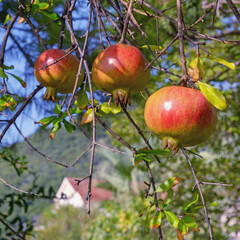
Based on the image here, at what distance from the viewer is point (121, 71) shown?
54 cm

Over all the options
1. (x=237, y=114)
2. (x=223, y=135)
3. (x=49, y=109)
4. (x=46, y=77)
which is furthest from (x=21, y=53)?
(x=223, y=135)

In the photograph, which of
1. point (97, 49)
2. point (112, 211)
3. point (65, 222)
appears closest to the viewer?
point (97, 49)

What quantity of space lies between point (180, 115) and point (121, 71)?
12cm

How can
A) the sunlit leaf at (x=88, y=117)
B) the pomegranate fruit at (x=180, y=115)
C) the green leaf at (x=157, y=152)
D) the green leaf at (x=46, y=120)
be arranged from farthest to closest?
the green leaf at (x=46, y=120)
the sunlit leaf at (x=88, y=117)
the green leaf at (x=157, y=152)
the pomegranate fruit at (x=180, y=115)

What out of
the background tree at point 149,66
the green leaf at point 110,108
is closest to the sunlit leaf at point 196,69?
the background tree at point 149,66

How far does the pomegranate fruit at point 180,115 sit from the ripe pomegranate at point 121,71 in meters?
0.06

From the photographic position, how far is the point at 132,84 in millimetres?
562

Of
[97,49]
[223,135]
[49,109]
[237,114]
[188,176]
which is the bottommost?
[188,176]

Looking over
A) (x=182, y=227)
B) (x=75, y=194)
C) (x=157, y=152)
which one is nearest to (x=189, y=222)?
(x=182, y=227)

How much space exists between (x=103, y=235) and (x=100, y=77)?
3.96 m

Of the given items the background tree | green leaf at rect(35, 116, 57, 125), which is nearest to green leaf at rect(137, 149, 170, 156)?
the background tree

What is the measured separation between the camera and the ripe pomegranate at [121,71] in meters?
0.54

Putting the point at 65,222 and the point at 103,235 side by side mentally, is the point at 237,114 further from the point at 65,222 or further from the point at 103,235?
the point at 65,222

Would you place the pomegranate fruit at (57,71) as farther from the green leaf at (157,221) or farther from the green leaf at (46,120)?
the green leaf at (157,221)
